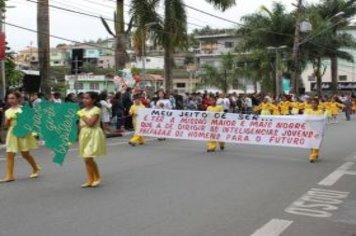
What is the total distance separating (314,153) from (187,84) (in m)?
79.2

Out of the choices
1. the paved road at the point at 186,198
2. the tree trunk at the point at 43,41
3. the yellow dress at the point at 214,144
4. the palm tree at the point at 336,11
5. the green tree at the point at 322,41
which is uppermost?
the palm tree at the point at 336,11

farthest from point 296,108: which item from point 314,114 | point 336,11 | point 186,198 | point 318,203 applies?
point 336,11

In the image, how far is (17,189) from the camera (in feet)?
31.8

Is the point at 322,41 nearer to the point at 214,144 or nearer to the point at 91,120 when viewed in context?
the point at 214,144

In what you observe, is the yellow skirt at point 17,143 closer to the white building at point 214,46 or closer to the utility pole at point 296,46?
the utility pole at point 296,46

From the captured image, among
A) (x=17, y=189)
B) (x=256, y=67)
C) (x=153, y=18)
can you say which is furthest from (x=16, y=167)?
(x=256, y=67)

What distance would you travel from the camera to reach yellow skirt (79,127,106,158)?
9.88 metres

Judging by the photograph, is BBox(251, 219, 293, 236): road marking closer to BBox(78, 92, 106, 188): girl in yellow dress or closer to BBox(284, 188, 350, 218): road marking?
BBox(284, 188, 350, 218): road marking

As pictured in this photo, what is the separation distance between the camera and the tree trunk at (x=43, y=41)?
76.2 feet

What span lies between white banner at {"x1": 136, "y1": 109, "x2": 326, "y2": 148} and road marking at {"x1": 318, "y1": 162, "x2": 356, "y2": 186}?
129 cm

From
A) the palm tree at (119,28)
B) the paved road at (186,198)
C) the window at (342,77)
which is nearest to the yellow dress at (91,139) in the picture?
the paved road at (186,198)

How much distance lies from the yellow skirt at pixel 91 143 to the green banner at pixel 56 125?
54.1 inches

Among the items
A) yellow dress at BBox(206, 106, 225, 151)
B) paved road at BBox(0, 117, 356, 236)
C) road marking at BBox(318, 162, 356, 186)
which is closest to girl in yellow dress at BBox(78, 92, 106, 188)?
paved road at BBox(0, 117, 356, 236)

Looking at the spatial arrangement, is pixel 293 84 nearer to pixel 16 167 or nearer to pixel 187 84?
pixel 16 167
